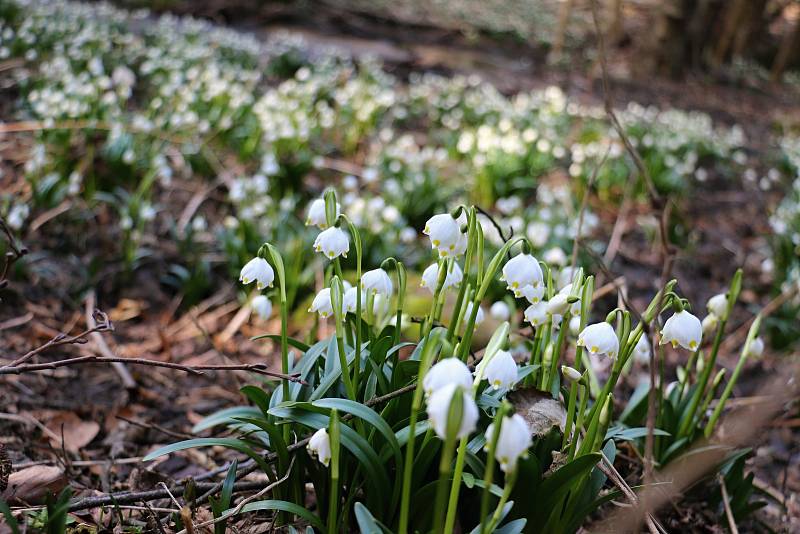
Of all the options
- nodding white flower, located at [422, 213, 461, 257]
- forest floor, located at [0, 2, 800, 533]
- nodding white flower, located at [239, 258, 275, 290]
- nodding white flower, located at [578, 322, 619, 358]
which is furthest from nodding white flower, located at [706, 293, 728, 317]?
nodding white flower, located at [239, 258, 275, 290]

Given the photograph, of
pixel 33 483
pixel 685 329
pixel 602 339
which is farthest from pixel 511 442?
pixel 33 483

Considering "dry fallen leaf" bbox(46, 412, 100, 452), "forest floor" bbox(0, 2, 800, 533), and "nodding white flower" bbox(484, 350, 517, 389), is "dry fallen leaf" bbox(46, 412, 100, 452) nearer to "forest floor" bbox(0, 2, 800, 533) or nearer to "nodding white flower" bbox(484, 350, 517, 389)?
"forest floor" bbox(0, 2, 800, 533)

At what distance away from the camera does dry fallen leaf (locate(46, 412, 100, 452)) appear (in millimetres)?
2105

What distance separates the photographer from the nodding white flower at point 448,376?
93 centimetres

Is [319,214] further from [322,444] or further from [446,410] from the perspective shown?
[446,410]

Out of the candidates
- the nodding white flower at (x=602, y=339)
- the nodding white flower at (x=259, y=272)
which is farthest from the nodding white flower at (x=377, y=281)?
the nodding white flower at (x=602, y=339)

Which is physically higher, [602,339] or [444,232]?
[444,232]

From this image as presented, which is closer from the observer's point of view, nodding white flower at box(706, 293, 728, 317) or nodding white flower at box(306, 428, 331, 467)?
nodding white flower at box(306, 428, 331, 467)

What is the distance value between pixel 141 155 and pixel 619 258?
2969 millimetres

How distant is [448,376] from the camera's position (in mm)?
936

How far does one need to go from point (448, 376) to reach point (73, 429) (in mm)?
1706

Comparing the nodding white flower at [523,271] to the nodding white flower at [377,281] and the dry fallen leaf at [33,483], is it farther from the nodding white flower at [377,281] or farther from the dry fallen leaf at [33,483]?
the dry fallen leaf at [33,483]

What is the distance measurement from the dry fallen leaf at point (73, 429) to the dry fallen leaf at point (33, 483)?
45cm

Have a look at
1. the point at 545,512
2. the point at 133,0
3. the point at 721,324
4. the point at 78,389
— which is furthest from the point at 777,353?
the point at 133,0
